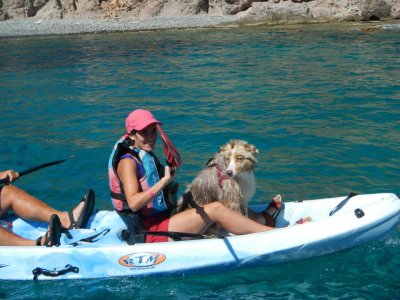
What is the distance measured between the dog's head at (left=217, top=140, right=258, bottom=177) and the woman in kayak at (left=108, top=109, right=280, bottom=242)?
1.40 feet

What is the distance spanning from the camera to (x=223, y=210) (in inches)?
209

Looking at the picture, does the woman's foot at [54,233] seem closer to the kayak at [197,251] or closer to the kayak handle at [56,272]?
the kayak at [197,251]

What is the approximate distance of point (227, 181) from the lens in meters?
5.49

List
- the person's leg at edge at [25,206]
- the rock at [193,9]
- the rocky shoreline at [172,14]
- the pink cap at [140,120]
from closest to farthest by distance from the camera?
1. the pink cap at [140,120]
2. the person's leg at edge at [25,206]
3. the rocky shoreline at [172,14]
4. the rock at [193,9]

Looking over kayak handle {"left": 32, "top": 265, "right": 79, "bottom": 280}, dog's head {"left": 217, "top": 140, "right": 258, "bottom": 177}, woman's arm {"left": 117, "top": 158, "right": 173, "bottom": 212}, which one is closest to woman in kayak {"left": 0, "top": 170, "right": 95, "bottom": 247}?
kayak handle {"left": 32, "top": 265, "right": 79, "bottom": 280}

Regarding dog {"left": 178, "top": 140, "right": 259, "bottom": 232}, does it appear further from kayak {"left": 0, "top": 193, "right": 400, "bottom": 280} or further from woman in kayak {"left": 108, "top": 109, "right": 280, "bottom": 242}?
kayak {"left": 0, "top": 193, "right": 400, "bottom": 280}

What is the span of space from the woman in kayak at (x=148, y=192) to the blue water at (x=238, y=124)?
0.52 m

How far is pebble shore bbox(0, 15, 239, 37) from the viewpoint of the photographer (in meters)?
28.6

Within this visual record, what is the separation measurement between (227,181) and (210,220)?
0.41 meters

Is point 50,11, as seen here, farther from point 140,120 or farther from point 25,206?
point 140,120

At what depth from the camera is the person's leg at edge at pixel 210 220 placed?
5.32 metres

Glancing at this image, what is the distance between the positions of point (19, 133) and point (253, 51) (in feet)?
36.2

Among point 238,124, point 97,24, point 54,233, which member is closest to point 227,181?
point 54,233

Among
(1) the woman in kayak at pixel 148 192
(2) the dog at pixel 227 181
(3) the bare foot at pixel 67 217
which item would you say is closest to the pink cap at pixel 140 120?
(1) the woman in kayak at pixel 148 192
